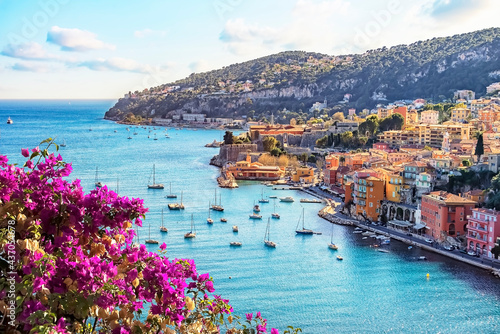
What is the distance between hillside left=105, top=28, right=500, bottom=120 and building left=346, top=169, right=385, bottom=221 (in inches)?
1193

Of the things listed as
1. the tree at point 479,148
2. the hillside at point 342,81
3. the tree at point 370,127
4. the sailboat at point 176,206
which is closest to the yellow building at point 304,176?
the tree at point 479,148

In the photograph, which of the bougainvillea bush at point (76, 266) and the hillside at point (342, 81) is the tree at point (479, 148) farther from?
the hillside at point (342, 81)

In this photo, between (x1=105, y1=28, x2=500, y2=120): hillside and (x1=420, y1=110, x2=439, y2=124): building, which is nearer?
(x1=420, y1=110, x2=439, y2=124): building

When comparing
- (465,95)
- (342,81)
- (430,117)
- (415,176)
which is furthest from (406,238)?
(342,81)

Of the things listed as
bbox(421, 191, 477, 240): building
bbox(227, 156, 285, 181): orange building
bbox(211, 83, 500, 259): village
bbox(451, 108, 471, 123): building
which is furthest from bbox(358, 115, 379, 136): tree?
bbox(421, 191, 477, 240): building

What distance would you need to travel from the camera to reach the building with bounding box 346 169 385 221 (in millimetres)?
15328

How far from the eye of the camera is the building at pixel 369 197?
15.3 metres

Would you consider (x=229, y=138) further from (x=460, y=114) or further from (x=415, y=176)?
(x=415, y=176)

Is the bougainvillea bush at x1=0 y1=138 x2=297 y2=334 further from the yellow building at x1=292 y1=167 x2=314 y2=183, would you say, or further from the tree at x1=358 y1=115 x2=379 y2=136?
the tree at x1=358 y1=115 x2=379 y2=136

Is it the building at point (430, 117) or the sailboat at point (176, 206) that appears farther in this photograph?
the building at point (430, 117)

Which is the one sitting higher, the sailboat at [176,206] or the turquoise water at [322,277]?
the sailboat at [176,206]

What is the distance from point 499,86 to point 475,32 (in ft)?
65.5

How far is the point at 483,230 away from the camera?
463 inches

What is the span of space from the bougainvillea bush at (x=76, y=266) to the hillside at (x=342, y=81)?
145 feet
